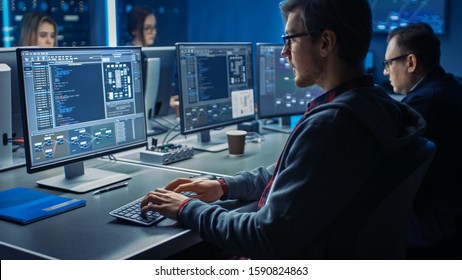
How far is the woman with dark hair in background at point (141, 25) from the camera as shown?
5250 mm

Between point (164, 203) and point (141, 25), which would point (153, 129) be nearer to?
point (164, 203)

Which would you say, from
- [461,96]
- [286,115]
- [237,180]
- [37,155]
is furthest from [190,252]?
[461,96]

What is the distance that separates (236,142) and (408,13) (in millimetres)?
2728

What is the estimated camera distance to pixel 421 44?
96.7 inches

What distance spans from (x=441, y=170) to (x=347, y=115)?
94 centimetres

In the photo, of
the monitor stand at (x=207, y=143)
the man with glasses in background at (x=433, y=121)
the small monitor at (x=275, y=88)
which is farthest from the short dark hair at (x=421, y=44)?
the monitor stand at (x=207, y=143)

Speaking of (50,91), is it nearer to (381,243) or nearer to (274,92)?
(381,243)

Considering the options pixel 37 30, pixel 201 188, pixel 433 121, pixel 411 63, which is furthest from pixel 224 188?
pixel 37 30

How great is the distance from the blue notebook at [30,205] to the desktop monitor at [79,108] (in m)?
0.09

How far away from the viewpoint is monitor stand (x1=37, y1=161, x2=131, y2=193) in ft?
6.50

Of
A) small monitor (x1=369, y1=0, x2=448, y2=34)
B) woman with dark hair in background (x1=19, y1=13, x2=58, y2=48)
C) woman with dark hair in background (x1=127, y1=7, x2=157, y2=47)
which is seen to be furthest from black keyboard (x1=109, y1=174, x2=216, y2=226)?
woman with dark hair in background (x1=127, y1=7, x2=157, y2=47)

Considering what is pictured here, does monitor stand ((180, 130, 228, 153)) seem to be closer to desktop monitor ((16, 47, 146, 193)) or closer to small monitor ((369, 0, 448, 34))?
desktop monitor ((16, 47, 146, 193))

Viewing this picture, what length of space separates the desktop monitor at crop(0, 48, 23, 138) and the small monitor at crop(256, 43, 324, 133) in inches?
47.5

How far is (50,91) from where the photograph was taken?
6.16 feet
